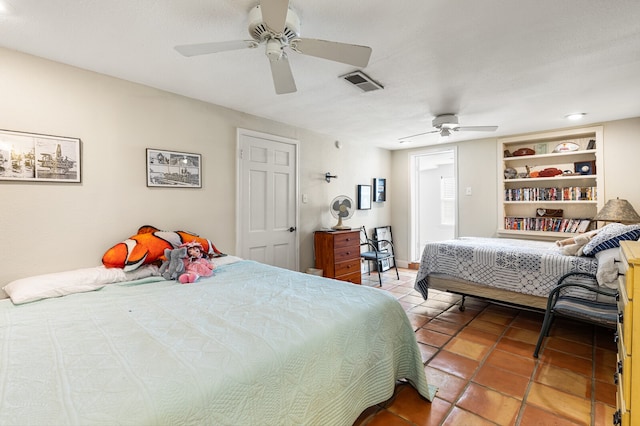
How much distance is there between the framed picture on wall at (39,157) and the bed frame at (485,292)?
11.6ft

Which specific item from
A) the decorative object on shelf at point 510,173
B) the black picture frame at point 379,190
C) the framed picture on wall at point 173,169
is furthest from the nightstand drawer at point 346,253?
the decorative object on shelf at point 510,173

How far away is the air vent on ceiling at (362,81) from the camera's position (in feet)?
7.78

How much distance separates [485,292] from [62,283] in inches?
140

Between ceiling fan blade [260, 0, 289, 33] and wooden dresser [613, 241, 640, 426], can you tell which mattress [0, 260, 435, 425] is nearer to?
wooden dresser [613, 241, 640, 426]

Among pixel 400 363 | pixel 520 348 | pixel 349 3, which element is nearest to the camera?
pixel 349 3

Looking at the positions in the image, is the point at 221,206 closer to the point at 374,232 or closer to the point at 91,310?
the point at 91,310

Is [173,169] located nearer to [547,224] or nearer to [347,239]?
[347,239]

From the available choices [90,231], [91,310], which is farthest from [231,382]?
[90,231]

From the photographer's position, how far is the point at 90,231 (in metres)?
2.33

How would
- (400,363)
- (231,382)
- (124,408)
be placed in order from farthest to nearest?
(400,363) < (231,382) < (124,408)

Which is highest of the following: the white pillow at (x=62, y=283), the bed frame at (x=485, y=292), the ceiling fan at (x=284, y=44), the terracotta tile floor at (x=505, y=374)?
the ceiling fan at (x=284, y=44)

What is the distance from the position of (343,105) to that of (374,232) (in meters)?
2.71

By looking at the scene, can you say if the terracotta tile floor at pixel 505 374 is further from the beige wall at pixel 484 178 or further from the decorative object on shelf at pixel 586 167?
the decorative object on shelf at pixel 586 167

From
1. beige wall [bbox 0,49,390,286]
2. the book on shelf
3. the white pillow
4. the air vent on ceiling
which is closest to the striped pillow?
the book on shelf
